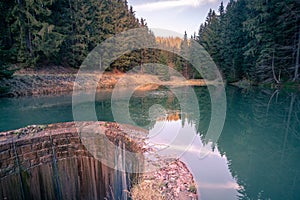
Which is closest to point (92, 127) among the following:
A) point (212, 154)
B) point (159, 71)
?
point (212, 154)

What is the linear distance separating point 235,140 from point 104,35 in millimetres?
25983

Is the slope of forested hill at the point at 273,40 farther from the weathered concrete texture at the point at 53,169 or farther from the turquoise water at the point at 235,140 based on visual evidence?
the weathered concrete texture at the point at 53,169

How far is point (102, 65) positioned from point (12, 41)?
33.6 ft

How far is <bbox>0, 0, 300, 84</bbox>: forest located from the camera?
17.8 meters

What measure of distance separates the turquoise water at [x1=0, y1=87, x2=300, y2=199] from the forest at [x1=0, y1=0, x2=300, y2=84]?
166 inches

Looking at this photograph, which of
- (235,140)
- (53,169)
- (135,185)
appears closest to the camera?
(53,169)

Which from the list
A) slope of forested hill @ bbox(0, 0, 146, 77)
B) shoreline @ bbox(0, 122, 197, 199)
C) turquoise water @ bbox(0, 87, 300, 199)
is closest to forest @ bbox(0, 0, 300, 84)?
slope of forested hill @ bbox(0, 0, 146, 77)

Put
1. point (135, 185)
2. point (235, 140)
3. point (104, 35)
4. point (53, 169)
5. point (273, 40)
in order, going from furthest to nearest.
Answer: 1. point (104, 35)
2. point (273, 40)
3. point (235, 140)
4. point (135, 185)
5. point (53, 169)

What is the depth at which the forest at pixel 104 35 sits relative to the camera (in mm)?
17828

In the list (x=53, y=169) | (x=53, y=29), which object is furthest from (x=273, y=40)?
(x=53, y=29)

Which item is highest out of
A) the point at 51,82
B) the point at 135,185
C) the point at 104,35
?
the point at 104,35

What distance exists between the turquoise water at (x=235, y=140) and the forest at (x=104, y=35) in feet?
13.9

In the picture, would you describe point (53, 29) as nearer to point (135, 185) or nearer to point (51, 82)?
A: point (51, 82)

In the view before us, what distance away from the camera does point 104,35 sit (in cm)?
2841
